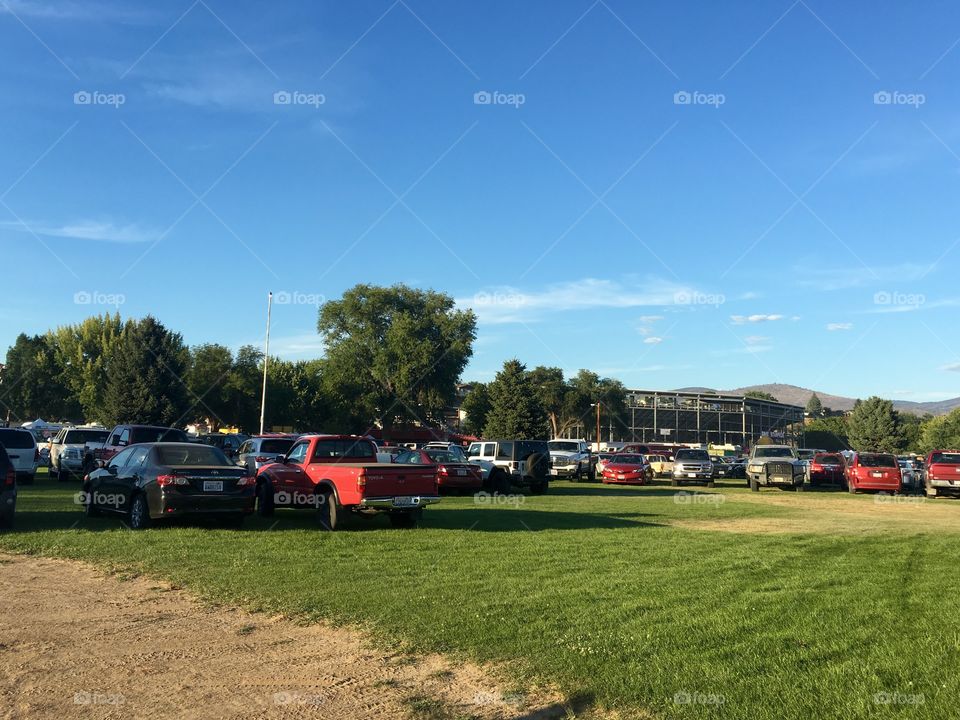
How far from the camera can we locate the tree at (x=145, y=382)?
222 ft

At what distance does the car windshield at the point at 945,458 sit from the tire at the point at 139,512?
29.5m

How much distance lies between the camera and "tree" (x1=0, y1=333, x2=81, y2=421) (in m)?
87.1

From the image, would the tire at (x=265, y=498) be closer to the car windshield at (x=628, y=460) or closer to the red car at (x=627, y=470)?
the red car at (x=627, y=470)

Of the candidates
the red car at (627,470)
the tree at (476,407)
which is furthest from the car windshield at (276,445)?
the tree at (476,407)

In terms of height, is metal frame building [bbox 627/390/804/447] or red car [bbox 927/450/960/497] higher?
metal frame building [bbox 627/390/804/447]

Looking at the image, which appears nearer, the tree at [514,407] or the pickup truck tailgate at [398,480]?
the pickup truck tailgate at [398,480]

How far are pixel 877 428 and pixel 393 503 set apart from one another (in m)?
97.0

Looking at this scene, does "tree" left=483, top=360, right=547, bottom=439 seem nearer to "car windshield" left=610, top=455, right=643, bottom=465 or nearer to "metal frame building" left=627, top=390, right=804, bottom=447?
"car windshield" left=610, top=455, right=643, bottom=465

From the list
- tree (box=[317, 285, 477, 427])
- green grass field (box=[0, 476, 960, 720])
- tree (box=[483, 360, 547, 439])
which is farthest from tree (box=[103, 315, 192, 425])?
green grass field (box=[0, 476, 960, 720])

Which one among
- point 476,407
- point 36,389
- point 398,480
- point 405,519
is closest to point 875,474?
point 405,519

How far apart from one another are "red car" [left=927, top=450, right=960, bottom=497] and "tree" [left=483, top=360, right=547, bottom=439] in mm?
37470

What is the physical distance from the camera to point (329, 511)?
14.9m

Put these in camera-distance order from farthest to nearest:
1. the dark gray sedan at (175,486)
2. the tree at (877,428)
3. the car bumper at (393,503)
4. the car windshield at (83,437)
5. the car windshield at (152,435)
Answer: the tree at (877,428) < the car windshield at (83,437) < the car windshield at (152,435) < the car bumper at (393,503) < the dark gray sedan at (175,486)

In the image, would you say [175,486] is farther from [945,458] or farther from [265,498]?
[945,458]
